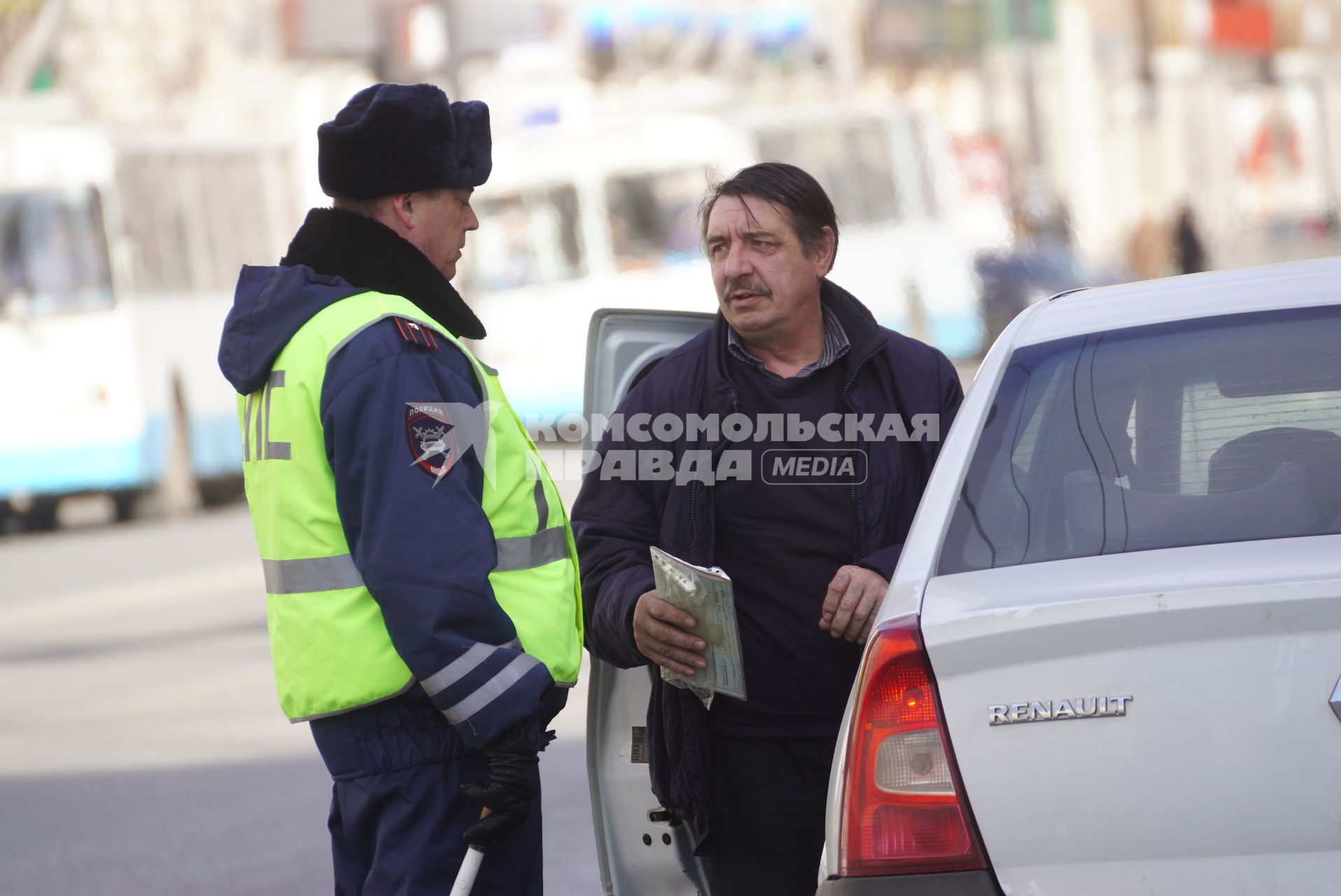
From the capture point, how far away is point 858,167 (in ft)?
74.2

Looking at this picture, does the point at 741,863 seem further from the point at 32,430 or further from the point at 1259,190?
the point at 1259,190

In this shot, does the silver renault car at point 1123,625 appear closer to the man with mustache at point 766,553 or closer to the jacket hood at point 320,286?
the man with mustache at point 766,553

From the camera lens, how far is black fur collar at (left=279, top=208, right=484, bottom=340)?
9.96ft

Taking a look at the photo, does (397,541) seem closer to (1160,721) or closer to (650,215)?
(1160,721)

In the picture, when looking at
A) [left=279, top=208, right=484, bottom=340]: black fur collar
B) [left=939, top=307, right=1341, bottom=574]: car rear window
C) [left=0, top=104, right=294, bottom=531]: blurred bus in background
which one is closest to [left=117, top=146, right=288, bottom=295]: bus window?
[left=0, top=104, right=294, bottom=531]: blurred bus in background

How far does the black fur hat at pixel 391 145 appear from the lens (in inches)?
119

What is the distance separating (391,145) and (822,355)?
3.26ft

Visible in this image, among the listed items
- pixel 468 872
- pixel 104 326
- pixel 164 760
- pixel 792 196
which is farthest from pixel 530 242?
pixel 468 872

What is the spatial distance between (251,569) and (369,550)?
10.8 m

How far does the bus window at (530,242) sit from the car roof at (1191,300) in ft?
61.2

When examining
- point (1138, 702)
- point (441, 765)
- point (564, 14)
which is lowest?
point (441, 765)

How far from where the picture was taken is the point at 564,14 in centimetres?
3681

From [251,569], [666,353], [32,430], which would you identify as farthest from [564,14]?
[666,353]

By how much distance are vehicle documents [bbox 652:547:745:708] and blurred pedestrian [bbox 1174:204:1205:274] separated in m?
23.7
